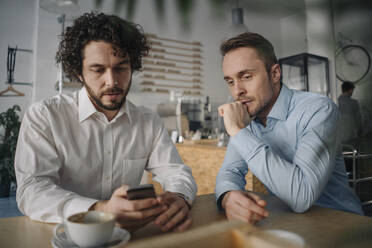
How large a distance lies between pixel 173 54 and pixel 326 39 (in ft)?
0.43

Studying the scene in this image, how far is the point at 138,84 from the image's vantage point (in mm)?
275

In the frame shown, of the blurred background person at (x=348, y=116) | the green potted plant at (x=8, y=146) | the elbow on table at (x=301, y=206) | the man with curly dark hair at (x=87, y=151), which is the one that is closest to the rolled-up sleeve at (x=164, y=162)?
the man with curly dark hair at (x=87, y=151)

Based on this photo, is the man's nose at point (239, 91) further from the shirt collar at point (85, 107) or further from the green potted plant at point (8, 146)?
the green potted plant at point (8, 146)

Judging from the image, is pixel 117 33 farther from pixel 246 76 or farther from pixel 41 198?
pixel 41 198

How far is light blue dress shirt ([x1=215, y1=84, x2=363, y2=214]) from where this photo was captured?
502 mm

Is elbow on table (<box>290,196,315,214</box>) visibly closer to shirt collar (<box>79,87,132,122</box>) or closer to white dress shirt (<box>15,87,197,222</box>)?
white dress shirt (<box>15,87,197,222</box>)

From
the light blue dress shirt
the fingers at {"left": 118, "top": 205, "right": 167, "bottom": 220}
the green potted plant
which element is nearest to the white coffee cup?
the fingers at {"left": 118, "top": 205, "right": 167, "bottom": 220}

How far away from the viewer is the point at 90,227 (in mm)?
244

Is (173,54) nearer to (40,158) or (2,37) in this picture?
(2,37)

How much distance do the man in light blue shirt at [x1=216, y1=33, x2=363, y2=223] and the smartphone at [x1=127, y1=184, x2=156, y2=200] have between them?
10 centimetres

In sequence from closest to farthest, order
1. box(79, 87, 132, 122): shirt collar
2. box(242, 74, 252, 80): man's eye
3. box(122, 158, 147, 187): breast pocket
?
box(242, 74, 252, 80): man's eye, box(79, 87, 132, 122): shirt collar, box(122, 158, 147, 187): breast pocket

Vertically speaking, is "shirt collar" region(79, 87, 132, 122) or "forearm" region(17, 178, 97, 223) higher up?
"shirt collar" region(79, 87, 132, 122)

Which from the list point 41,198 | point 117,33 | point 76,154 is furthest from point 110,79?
point 76,154

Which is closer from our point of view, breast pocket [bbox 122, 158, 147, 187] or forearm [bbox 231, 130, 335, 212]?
forearm [bbox 231, 130, 335, 212]
